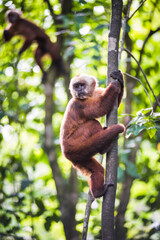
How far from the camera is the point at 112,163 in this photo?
316 centimetres

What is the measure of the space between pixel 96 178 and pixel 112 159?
0.97 meters

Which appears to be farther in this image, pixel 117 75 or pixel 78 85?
pixel 78 85

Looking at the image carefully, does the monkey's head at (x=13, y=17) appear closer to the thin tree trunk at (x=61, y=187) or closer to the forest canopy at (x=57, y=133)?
the forest canopy at (x=57, y=133)

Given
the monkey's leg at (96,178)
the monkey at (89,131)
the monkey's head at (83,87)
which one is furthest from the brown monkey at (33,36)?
the monkey's leg at (96,178)

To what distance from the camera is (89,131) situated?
418 centimetres

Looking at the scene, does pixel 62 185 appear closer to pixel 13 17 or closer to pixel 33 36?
pixel 33 36

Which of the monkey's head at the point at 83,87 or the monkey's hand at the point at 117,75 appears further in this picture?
the monkey's head at the point at 83,87

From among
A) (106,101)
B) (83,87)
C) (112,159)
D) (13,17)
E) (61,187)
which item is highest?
(13,17)

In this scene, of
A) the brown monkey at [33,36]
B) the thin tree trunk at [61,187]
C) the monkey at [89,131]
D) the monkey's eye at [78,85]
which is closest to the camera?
the monkey at [89,131]

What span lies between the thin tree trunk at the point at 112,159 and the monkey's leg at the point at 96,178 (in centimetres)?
58

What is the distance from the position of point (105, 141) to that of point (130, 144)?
1.78 m

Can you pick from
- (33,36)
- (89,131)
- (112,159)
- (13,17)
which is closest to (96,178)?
(89,131)

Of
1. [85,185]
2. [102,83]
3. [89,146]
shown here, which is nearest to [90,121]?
[89,146]

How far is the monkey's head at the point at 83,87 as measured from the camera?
4480 mm
